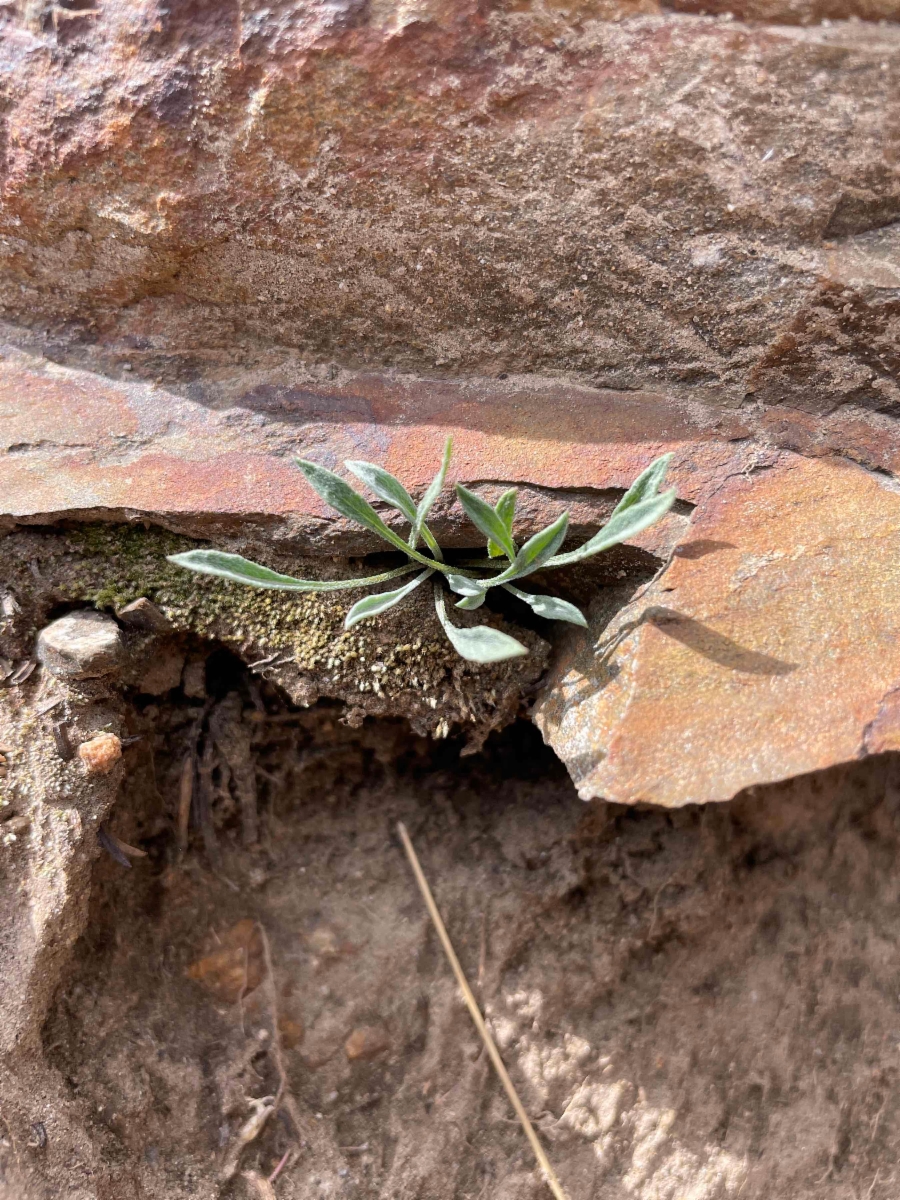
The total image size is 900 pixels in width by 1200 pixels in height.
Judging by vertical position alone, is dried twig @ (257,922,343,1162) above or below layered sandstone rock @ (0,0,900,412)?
below

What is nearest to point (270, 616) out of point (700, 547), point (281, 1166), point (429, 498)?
point (429, 498)

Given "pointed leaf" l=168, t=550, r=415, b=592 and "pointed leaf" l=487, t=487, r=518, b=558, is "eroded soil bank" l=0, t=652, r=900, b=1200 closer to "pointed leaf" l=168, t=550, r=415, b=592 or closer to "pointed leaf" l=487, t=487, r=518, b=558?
"pointed leaf" l=168, t=550, r=415, b=592

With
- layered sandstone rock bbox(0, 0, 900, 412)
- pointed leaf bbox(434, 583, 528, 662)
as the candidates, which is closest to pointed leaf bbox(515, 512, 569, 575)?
pointed leaf bbox(434, 583, 528, 662)

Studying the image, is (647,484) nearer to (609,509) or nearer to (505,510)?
(609,509)

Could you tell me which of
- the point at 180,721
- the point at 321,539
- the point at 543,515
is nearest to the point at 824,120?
the point at 543,515

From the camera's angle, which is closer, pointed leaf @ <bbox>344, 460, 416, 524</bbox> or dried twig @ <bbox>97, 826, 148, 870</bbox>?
pointed leaf @ <bbox>344, 460, 416, 524</bbox>

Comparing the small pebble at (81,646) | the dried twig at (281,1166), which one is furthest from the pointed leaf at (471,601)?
the dried twig at (281,1166)

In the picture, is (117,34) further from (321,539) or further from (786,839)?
(786,839)

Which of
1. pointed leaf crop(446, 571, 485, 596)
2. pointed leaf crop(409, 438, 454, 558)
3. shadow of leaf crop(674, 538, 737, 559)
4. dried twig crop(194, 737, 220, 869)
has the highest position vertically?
pointed leaf crop(409, 438, 454, 558)
